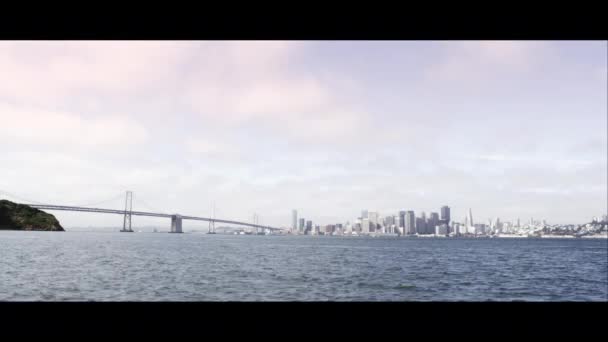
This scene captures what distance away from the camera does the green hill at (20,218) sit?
62.7 m

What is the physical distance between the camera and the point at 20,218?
207ft

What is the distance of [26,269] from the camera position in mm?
18891

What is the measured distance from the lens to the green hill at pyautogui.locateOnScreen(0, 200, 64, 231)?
6272 centimetres
